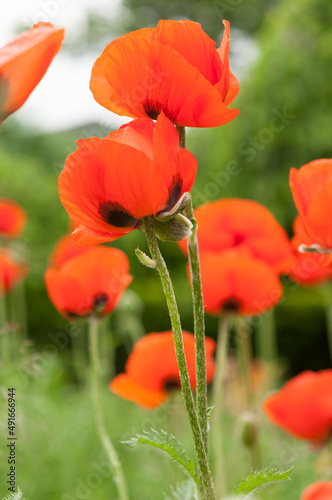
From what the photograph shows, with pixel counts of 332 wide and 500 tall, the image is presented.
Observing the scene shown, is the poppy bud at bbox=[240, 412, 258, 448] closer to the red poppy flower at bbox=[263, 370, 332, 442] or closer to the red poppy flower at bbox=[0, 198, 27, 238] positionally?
the red poppy flower at bbox=[263, 370, 332, 442]

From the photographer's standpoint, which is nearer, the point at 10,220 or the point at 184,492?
the point at 184,492

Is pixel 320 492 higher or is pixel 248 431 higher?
pixel 320 492

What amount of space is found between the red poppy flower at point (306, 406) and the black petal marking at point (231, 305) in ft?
0.41

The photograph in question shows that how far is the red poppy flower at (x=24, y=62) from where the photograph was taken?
0.36 metres

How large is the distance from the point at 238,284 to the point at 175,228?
403 mm

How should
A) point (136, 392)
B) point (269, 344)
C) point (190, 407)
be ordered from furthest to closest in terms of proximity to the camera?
point (269, 344), point (136, 392), point (190, 407)

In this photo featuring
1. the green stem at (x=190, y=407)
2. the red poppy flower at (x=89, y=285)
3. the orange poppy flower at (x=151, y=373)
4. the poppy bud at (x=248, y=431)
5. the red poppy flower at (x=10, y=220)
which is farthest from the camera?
the red poppy flower at (x=10, y=220)

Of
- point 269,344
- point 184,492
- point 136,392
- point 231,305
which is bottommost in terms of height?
point 269,344

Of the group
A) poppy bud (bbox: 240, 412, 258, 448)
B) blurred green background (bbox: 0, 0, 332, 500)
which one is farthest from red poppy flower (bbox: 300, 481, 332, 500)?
blurred green background (bbox: 0, 0, 332, 500)

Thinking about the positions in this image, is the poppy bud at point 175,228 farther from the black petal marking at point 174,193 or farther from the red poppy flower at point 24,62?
the red poppy flower at point 24,62

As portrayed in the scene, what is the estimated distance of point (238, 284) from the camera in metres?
0.74

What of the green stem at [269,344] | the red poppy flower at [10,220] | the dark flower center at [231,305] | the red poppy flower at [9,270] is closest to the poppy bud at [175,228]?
the dark flower center at [231,305]

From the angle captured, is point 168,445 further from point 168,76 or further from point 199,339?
point 168,76

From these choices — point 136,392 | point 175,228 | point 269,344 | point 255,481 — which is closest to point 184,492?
point 255,481
